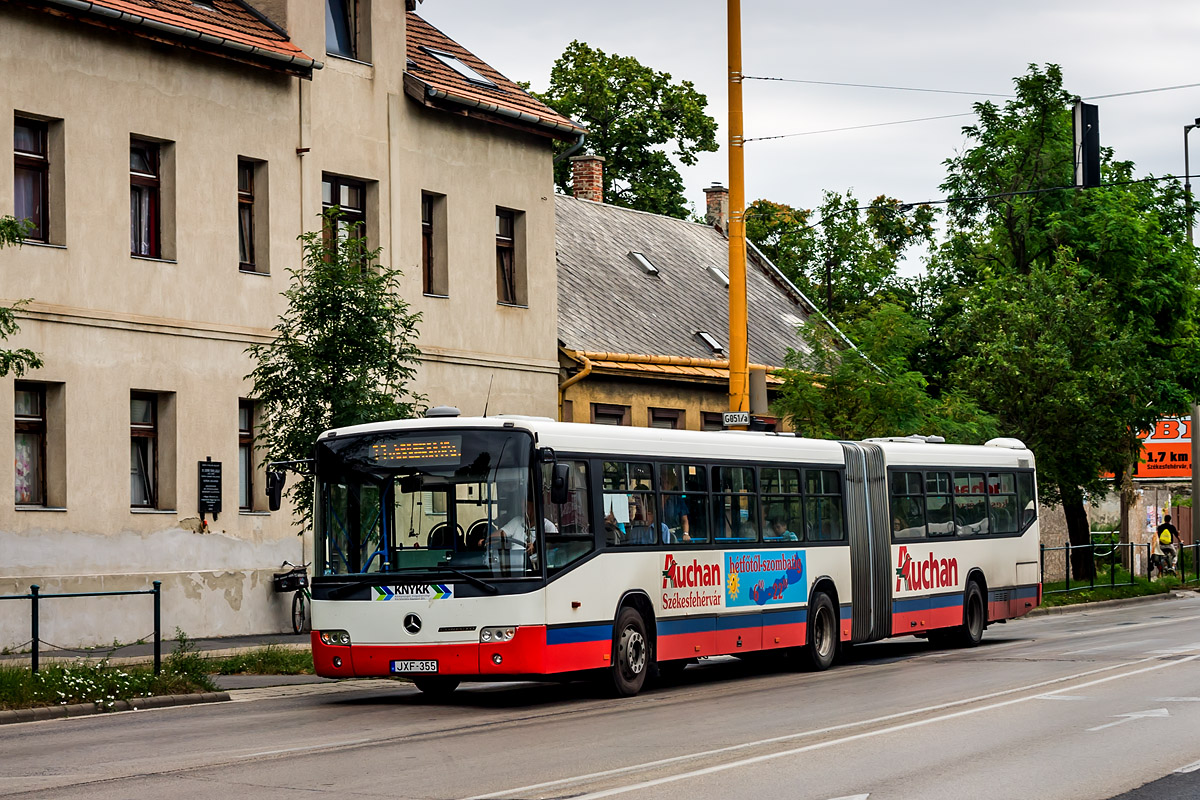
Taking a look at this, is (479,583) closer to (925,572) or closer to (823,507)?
(823,507)

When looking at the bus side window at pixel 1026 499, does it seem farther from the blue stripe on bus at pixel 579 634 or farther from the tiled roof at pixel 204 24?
the tiled roof at pixel 204 24

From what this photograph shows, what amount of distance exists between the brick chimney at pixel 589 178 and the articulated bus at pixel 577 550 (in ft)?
78.9

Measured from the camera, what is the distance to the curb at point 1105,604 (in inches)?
1409

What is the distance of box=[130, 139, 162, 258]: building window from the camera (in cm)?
2533

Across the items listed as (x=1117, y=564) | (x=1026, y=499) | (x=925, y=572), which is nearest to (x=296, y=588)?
(x=925, y=572)

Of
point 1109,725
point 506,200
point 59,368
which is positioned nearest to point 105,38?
point 59,368

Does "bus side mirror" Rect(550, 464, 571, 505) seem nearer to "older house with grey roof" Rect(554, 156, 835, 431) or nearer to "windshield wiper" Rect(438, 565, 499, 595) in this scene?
"windshield wiper" Rect(438, 565, 499, 595)

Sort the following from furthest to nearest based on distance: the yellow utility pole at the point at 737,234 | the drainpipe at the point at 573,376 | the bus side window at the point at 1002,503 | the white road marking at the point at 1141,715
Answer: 1. the drainpipe at the point at 573,376
2. the bus side window at the point at 1002,503
3. the yellow utility pole at the point at 737,234
4. the white road marking at the point at 1141,715

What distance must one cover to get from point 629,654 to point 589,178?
1159 inches

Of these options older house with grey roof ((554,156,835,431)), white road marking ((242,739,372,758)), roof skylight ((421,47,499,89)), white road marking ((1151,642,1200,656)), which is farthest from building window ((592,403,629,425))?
white road marking ((242,739,372,758))

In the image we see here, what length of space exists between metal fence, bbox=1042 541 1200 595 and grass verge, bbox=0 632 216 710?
2427 cm

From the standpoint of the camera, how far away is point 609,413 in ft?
115

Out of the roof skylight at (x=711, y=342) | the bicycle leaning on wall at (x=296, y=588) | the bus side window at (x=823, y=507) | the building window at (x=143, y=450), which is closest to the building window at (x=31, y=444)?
the building window at (x=143, y=450)

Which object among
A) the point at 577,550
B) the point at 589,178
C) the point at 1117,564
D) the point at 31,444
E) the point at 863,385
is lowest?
the point at 1117,564
